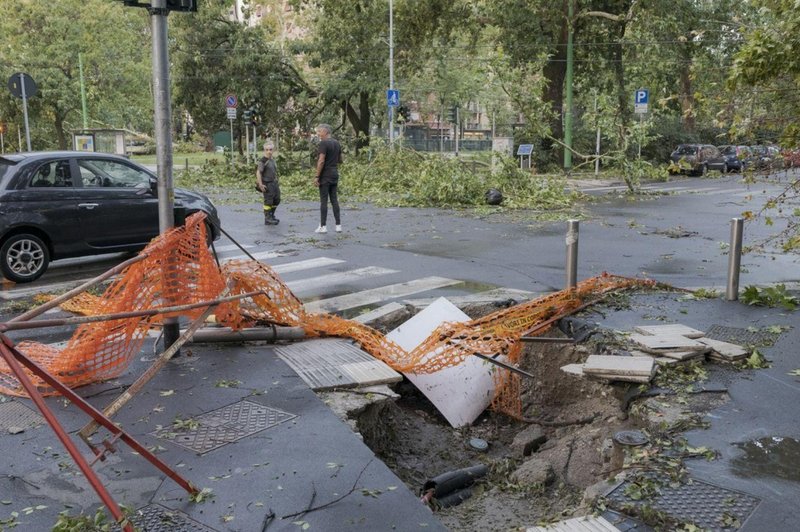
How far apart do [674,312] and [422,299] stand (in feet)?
9.56

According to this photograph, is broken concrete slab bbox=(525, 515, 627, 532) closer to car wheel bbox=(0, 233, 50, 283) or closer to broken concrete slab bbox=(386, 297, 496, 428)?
broken concrete slab bbox=(386, 297, 496, 428)

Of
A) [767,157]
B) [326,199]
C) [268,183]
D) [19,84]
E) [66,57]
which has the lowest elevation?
[326,199]

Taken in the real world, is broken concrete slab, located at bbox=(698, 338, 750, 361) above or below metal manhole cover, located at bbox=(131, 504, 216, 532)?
above

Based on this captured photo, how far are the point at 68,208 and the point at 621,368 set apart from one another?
8475 millimetres

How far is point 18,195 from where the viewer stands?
10258 mm

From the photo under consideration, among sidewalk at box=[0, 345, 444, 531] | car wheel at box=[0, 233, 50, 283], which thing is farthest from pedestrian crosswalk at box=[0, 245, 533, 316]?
sidewalk at box=[0, 345, 444, 531]

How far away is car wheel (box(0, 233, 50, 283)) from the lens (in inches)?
401

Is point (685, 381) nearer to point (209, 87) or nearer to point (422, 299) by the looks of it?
point (422, 299)

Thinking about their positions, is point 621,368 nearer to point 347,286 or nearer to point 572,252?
point 572,252

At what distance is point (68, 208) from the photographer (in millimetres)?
10719

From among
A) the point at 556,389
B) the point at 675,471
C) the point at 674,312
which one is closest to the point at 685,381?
the point at 556,389

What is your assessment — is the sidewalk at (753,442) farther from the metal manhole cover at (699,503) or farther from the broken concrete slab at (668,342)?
the broken concrete slab at (668,342)

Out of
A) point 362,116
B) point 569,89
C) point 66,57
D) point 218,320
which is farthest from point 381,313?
point 66,57

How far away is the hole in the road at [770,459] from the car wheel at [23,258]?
31.2 ft
